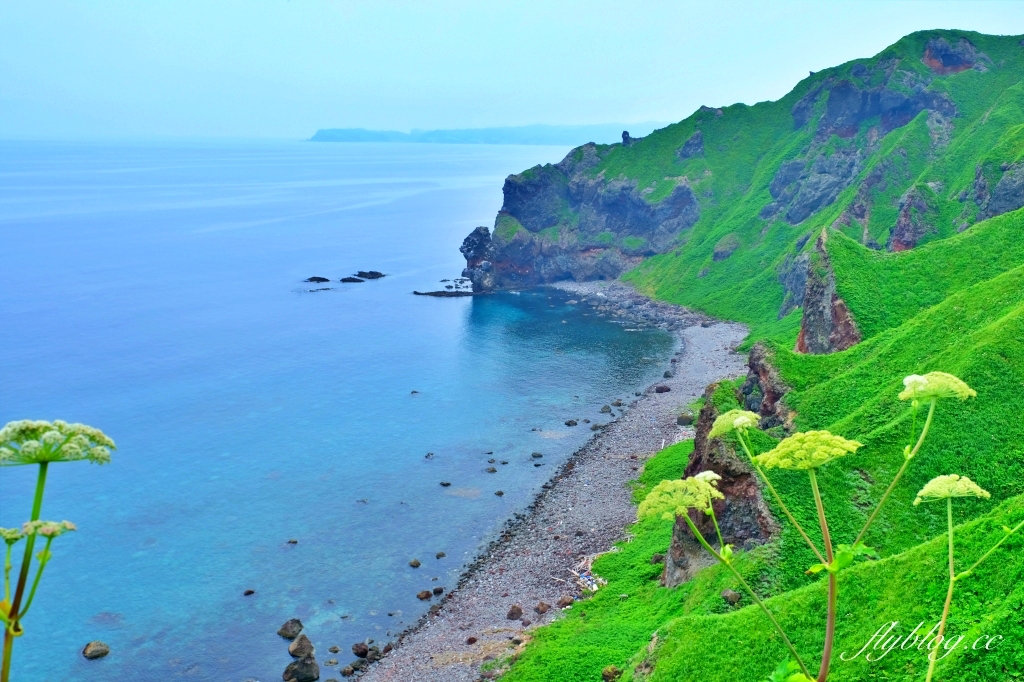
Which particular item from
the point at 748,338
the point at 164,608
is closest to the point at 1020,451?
the point at 164,608

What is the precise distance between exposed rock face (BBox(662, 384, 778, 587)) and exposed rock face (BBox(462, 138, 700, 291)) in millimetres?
119002

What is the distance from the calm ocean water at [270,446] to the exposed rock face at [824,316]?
27698 millimetres

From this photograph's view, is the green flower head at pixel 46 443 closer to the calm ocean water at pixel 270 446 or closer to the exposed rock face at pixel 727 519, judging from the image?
the exposed rock face at pixel 727 519

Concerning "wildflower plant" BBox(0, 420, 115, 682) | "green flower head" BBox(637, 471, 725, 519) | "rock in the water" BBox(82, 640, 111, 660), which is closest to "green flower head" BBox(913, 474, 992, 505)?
"green flower head" BBox(637, 471, 725, 519)

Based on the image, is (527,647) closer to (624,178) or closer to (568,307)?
(568,307)

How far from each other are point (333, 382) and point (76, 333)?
54.9 meters

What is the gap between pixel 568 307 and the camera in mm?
144000

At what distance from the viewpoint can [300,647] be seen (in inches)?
1876

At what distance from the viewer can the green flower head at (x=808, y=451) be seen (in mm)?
9680

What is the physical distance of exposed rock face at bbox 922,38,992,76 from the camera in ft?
491

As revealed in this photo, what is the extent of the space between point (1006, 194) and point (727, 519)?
80.9m

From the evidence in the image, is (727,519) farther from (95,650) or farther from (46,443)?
(95,650)

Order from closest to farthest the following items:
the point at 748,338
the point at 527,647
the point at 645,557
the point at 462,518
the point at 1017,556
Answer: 1. the point at 1017,556
2. the point at 527,647
3. the point at 645,557
4. the point at 462,518
5. the point at 748,338

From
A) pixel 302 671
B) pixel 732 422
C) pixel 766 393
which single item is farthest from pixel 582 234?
pixel 732 422
